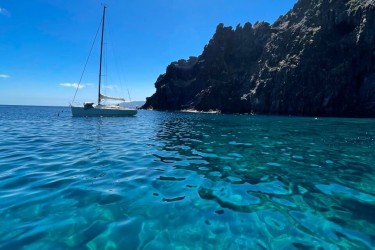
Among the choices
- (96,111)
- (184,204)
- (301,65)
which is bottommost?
(184,204)

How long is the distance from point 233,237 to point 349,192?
505cm

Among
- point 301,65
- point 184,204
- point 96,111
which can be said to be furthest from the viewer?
point 301,65

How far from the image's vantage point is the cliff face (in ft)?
246

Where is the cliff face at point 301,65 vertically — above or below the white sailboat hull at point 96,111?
above

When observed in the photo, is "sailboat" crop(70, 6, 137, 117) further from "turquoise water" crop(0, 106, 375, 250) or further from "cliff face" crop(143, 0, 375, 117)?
"cliff face" crop(143, 0, 375, 117)

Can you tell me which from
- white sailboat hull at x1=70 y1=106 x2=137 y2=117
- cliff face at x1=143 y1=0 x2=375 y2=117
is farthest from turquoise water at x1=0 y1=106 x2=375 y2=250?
cliff face at x1=143 y1=0 x2=375 y2=117

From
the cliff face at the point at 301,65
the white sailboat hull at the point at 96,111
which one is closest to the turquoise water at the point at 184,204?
the white sailboat hull at the point at 96,111

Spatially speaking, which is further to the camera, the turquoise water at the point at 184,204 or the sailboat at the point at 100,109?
the sailboat at the point at 100,109

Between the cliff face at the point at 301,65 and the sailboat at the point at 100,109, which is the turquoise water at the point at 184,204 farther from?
the cliff face at the point at 301,65

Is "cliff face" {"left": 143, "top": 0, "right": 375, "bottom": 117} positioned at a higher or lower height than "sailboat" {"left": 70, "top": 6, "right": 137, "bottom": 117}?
higher

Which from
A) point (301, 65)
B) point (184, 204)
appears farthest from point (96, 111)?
point (301, 65)

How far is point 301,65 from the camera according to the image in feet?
292

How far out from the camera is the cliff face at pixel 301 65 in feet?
246

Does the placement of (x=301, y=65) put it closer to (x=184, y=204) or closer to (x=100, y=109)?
(x=100, y=109)
